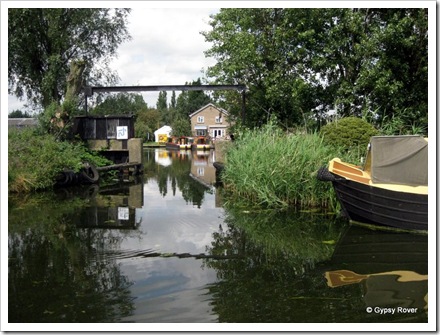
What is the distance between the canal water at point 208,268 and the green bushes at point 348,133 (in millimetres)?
3613

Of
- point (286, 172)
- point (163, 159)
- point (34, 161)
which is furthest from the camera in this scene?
point (163, 159)

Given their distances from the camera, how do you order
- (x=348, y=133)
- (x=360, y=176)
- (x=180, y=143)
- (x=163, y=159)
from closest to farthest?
(x=360, y=176) → (x=348, y=133) → (x=163, y=159) → (x=180, y=143)

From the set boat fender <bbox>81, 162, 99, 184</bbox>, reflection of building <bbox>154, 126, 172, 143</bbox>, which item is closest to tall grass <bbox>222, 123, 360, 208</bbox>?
boat fender <bbox>81, 162, 99, 184</bbox>

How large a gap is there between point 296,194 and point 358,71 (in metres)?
11.9

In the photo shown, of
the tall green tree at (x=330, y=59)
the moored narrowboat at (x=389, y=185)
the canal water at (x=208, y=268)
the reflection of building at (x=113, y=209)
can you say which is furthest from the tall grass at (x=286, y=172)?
the tall green tree at (x=330, y=59)

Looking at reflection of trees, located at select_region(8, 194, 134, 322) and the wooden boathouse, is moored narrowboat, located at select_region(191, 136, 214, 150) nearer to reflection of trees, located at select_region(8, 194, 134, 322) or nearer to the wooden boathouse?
the wooden boathouse

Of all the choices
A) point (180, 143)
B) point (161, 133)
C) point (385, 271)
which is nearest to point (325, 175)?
point (385, 271)

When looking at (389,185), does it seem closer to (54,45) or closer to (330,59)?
(330,59)

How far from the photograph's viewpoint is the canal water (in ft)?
16.6

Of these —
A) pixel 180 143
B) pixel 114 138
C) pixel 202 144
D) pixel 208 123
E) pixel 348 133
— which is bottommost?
pixel 348 133

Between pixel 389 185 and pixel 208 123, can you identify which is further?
pixel 208 123

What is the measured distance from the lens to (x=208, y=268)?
22.3 ft

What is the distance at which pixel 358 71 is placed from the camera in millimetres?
21469

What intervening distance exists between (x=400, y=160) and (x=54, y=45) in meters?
20.0
